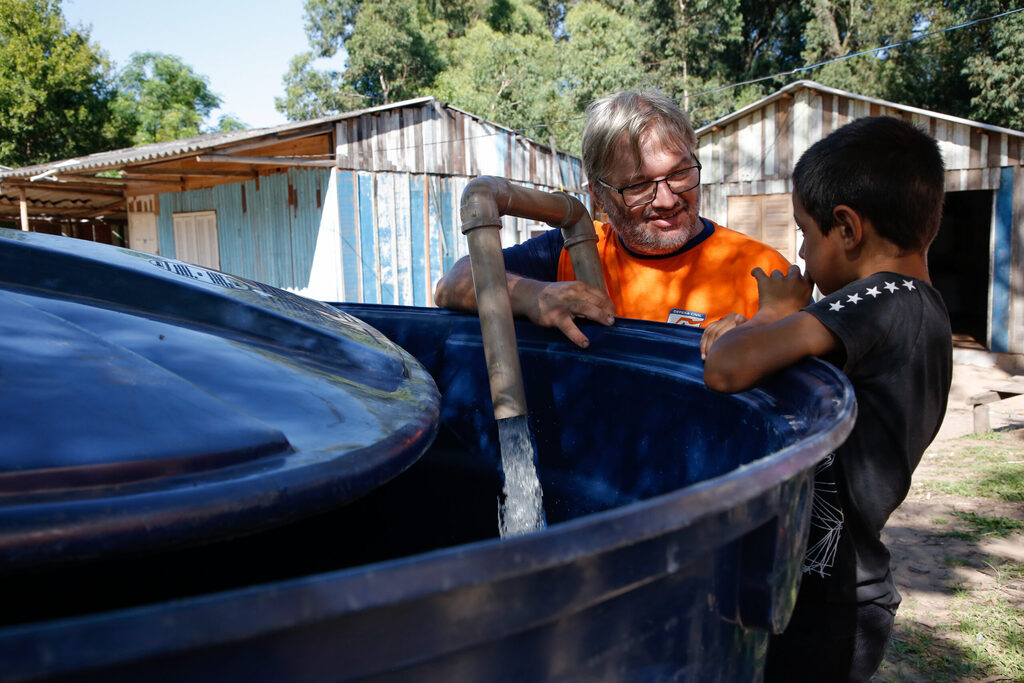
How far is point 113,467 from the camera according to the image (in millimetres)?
749

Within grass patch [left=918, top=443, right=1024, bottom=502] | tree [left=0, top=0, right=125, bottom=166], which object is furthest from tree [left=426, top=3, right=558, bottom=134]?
grass patch [left=918, top=443, right=1024, bottom=502]

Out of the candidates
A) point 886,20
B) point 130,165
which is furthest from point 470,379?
point 886,20

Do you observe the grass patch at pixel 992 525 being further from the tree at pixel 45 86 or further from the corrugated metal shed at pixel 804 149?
the tree at pixel 45 86

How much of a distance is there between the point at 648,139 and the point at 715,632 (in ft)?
5.29

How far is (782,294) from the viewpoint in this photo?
4.74 feet

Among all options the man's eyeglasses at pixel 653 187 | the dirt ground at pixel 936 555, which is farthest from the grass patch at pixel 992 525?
the man's eyeglasses at pixel 653 187

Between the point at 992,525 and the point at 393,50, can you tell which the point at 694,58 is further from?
the point at 992,525

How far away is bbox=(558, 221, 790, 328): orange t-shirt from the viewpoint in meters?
2.10

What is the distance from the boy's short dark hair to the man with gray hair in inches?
23.4

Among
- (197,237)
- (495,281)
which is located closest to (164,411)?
(495,281)

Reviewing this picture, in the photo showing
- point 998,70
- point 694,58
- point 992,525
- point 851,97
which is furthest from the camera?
point 694,58

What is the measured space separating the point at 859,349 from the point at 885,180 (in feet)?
1.30

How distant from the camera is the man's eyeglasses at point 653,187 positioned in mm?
2107

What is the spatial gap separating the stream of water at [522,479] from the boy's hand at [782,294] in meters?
0.54
